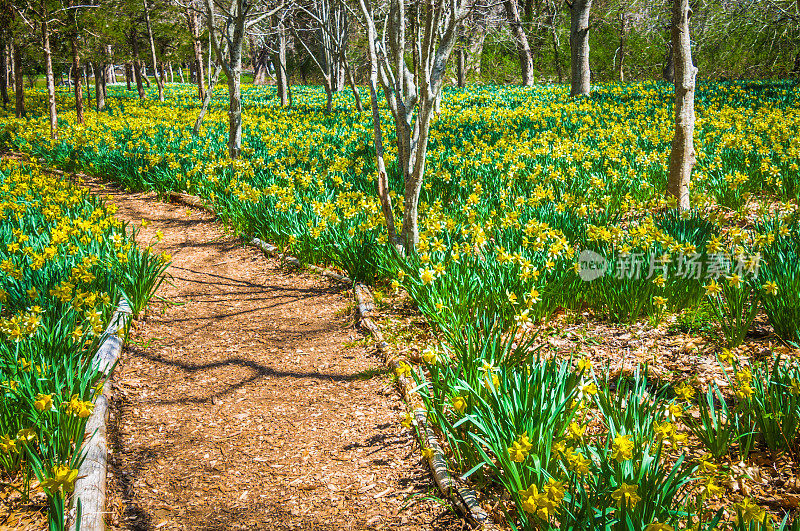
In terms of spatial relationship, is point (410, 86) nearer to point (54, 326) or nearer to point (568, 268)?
point (568, 268)

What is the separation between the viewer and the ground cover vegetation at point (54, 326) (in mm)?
2277

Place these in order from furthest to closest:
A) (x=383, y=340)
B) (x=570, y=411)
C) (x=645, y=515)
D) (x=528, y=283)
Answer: (x=383, y=340)
(x=528, y=283)
(x=570, y=411)
(x=645, y=515)

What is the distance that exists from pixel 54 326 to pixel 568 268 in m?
3.09

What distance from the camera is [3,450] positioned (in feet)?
7.71

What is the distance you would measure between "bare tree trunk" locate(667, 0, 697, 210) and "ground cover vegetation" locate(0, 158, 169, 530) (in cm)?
474

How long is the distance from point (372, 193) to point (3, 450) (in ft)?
14.8

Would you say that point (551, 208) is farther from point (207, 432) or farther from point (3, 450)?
point (3, 450)

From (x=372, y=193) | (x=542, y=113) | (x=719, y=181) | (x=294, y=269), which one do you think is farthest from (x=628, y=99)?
(x=294, y=269)

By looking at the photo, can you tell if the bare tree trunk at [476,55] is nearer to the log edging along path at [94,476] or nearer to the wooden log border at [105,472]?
the wooden log border at [105,472]

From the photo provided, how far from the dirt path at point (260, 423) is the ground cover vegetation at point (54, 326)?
1.10ft

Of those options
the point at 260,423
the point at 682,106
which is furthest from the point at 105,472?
the point at 682,106

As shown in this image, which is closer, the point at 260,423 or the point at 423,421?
the point at 423,421

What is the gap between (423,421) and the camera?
2.81m

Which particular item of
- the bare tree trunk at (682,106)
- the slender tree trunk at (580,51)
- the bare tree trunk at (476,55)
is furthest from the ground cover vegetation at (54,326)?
the bare tree trunk at (476,55)
